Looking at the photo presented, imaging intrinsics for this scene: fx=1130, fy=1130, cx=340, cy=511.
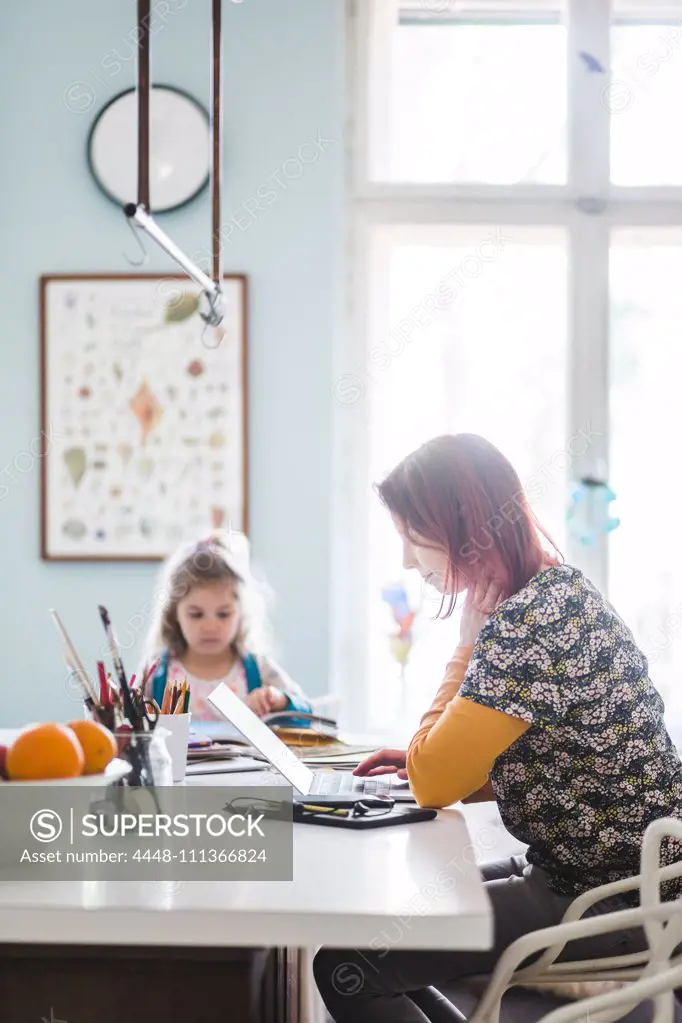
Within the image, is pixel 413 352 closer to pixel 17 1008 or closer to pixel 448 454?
pixel 448 454

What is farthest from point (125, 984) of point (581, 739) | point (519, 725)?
point (581, 739)

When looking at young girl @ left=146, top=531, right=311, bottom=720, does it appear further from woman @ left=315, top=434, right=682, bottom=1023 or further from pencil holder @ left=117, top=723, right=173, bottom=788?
pencil holder @ left=117, top=723, right=173, bottom=788

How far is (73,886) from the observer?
1.01 m

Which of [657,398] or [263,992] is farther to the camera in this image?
[657,398]

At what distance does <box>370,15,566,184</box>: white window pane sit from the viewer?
343 cm

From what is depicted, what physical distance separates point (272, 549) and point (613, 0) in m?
1.94

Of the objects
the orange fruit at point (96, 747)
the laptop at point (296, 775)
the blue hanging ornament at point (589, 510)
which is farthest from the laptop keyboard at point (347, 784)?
the blue hanging ornament at point (589, 510)

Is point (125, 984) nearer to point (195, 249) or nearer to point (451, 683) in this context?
point (451, 683)

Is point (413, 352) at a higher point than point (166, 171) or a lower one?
lower

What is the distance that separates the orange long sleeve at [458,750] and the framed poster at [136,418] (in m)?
1.99

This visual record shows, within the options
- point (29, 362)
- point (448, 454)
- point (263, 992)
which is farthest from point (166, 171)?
point (263, 992)

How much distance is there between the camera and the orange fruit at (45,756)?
112 cm

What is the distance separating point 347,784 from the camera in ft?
5.11

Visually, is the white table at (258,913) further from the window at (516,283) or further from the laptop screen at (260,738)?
the window at (516,283)
